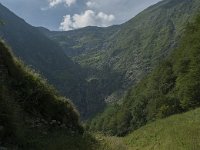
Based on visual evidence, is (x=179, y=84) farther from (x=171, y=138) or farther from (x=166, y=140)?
(x=166, y=140)

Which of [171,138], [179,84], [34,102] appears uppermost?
→ [34,102]

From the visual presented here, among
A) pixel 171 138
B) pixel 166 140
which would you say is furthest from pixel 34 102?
pixel 171 138

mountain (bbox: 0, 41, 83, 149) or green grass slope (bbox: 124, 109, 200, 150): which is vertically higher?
mountain (bbox: 0, 41, 83, 149)

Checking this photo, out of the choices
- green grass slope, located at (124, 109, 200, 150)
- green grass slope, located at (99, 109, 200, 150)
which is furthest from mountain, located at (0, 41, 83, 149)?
green grass slope, located at (124, 109, 200, 150)

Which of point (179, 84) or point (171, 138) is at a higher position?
point (171, 138)

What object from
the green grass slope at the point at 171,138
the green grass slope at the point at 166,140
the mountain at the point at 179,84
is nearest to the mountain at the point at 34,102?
the green grass slope at the point at 166,140

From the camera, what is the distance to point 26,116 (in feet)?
50.3

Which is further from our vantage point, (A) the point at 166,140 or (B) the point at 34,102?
(A) the point at 166,140

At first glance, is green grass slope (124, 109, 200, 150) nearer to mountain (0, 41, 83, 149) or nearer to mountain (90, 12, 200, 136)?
mountain (0, 41, 83, 149)

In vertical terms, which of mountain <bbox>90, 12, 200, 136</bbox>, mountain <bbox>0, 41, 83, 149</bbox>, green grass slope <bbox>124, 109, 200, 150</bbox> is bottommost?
mountain <bbox>90, 12, 200, 136</bbox>

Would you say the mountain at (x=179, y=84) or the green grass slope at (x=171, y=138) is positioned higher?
the green grass slope at (x=171, y=138)

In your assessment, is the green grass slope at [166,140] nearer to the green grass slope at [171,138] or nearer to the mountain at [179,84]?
the green grass slope at [171,138]

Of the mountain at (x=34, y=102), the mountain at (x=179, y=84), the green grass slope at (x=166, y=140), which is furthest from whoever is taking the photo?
the mountain at (x=179, y=84)

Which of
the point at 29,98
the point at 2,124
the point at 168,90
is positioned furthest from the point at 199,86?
the point at 2,124
